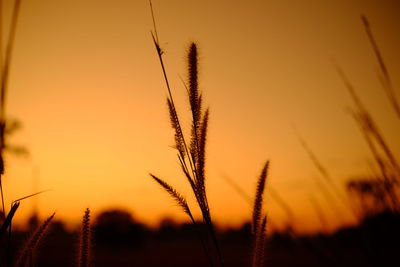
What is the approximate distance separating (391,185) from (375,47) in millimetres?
633

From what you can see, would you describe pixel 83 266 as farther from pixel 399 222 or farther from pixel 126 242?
pixel 126 242

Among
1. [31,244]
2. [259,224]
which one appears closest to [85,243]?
[31,244]

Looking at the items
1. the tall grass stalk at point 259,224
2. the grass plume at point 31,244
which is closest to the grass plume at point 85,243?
the grass plume at point 31,244

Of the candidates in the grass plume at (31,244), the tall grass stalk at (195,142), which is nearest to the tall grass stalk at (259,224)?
the tall grass stalk at (195,142)

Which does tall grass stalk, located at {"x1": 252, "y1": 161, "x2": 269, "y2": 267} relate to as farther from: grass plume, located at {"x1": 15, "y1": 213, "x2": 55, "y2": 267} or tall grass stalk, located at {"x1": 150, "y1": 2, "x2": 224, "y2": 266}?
grass plume, located at {"x1": 15, "y1": 213, "x2": 55, "y2": 267}

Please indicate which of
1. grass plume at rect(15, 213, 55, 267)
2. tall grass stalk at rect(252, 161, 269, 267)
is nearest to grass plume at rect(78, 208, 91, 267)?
grass plume at rect(15, 213, 55, 267)

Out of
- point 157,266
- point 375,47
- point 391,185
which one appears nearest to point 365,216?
point 391,185

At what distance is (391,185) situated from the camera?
1.39 m

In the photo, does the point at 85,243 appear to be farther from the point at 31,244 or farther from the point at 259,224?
the point at 259,224

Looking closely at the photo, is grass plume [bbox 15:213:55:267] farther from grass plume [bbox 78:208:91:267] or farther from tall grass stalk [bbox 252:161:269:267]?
tall grass stalk [bbox 252:161:269:267]

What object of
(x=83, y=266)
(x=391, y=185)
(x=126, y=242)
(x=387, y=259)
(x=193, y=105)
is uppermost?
(x=126, y=242)

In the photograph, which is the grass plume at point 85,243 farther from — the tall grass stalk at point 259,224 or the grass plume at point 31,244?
the tall grass stalk at point 259,224

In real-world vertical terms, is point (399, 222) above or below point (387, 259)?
above

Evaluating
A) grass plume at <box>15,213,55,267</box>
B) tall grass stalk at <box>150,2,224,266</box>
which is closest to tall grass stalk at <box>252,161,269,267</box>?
tall grass stalk at <box>150,2,224,266</box>
